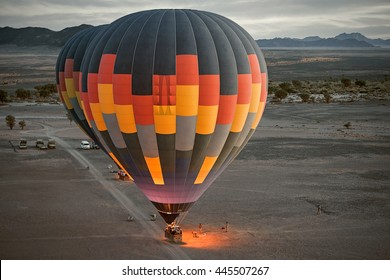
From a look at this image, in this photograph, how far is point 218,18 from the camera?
854 inches

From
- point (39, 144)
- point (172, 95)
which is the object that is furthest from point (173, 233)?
point (39, 144)

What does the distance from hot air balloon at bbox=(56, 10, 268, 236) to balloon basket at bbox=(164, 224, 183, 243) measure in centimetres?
30

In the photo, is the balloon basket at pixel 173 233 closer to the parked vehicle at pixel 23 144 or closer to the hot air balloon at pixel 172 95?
the hot air balloon at pixel 172 95

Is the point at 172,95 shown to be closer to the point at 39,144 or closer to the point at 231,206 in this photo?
the point at 231,206

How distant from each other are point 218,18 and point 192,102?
3719 mm

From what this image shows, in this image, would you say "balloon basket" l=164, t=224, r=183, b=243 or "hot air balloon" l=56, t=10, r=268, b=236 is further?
"balloon basket" l=164, t=224, r=183, b=243

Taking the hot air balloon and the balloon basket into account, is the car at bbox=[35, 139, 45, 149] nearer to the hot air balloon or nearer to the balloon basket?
the hot air balloon

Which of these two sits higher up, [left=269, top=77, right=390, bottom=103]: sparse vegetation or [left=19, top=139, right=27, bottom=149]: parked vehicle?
[left=269, top=77, right=390, bottom=103]: sparse vegetation

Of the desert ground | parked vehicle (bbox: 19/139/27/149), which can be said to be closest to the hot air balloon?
the desert ground

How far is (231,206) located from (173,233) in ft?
17.7

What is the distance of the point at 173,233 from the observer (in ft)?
71.2

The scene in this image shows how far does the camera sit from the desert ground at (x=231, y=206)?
21.0 meters

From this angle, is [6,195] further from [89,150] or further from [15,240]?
[89,150]

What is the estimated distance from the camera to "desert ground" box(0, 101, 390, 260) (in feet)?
68.8
